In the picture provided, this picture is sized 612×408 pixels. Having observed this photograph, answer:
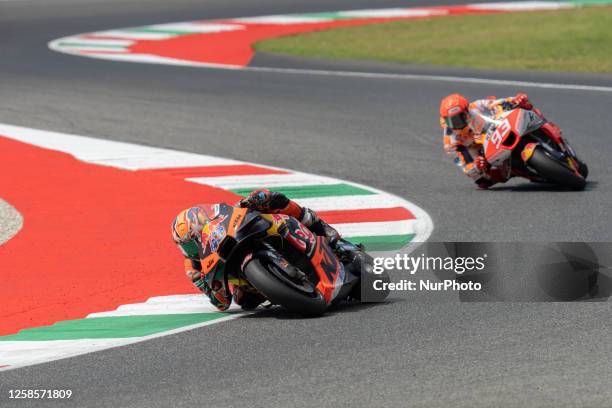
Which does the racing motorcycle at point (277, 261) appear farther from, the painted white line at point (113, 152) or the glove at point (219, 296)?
the painted white line at point (113, 152)

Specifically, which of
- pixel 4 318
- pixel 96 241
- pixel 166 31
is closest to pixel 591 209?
pixel 96 241

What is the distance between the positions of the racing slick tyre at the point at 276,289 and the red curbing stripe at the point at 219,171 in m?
6.86

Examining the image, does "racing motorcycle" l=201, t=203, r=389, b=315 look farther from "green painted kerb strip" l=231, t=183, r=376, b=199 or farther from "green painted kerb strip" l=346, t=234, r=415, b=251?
"green painted kerb strip" l=231, t=183, r=376, b=199

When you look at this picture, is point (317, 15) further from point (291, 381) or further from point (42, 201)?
point (291, 381)

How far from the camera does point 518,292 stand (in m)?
8.36

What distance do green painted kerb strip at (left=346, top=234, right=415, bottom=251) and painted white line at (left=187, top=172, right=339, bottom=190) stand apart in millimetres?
3008

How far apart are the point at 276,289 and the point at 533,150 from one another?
5503 millimetres

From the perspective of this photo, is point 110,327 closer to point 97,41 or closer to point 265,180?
point 265,180

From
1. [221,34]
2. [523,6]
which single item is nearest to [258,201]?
[221,34]

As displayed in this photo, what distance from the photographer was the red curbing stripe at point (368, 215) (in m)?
12.0

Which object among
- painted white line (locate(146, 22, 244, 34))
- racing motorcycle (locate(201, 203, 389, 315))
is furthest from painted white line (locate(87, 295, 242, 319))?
painted white line (locate(146, 22, 244, 34))

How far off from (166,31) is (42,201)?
19.3m

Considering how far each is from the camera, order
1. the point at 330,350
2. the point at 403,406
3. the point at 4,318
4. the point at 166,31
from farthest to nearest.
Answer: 1. the point at 166,31
2. the point at 4,318
3. the point at 330,350
4. the point at 403,406

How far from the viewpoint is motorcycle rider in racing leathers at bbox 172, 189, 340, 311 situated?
8.36 m
